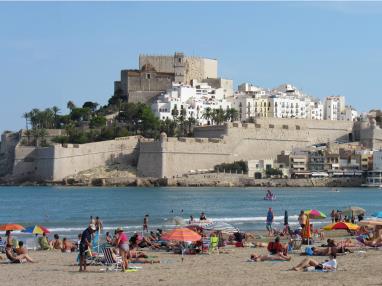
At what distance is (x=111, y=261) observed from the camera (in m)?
15.6

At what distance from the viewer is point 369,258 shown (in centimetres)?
1662

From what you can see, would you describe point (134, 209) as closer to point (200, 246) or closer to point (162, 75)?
point (200, 246)

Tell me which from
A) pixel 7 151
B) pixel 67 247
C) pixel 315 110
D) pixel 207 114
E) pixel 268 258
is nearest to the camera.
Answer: pixel 268 258

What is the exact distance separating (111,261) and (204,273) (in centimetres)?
168

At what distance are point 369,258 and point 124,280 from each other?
4872 mm

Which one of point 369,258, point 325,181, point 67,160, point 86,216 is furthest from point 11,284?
point 325,181

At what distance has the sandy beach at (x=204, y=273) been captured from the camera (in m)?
13.8

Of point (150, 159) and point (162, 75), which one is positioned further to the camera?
point (162, 75)

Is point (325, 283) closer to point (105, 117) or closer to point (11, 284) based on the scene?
point (11, 284)

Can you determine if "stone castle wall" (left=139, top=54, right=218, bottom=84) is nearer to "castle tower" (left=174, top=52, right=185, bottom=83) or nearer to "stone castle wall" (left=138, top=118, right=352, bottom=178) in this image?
"castle tower" (left=174, top=52, right=185, bottom=83)

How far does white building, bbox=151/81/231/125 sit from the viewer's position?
266ft

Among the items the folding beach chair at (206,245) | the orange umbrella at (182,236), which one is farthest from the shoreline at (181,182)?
the orange umbrella at (182,236)

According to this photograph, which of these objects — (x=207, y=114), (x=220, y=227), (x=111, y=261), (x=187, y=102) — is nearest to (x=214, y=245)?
(x=220, y=227)

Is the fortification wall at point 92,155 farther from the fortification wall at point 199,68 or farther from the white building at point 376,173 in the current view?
the fortification wall at point 199,68
